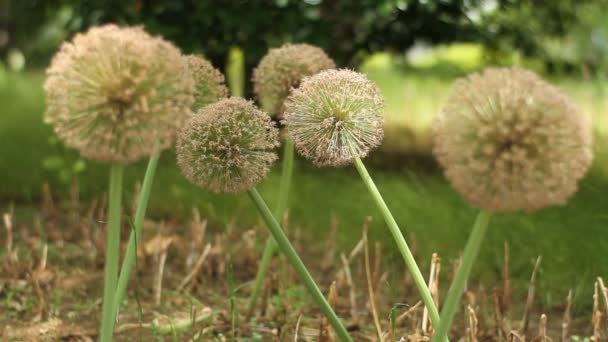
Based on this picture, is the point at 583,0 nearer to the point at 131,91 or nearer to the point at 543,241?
the point at 543,241

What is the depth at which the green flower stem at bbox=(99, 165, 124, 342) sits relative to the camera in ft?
5.70

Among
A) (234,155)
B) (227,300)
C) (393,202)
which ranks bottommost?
(227,300)

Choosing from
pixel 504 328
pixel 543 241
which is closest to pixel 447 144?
pixel 504 328

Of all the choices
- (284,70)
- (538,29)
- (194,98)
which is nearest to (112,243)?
(194,98)

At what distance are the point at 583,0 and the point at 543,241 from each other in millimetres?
4206

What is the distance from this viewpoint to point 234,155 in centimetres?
201

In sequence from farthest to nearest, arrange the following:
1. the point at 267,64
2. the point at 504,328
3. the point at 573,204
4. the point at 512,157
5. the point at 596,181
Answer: the point at 596,181
the point at 573,204
the point at 504,328
the point at 267,64
the point at 512,157

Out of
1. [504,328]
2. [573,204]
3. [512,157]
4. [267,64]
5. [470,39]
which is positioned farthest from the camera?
[470,39]

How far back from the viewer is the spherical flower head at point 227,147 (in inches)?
78.0

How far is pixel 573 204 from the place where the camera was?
14.0 feet

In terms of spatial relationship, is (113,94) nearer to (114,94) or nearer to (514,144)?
(114,94)

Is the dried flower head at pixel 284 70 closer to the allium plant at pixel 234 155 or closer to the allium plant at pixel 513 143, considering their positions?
the allium plant at pixel 234 155

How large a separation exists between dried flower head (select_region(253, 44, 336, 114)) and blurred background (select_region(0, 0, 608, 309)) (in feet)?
1.49

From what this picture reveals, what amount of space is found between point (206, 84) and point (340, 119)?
1.75ft
